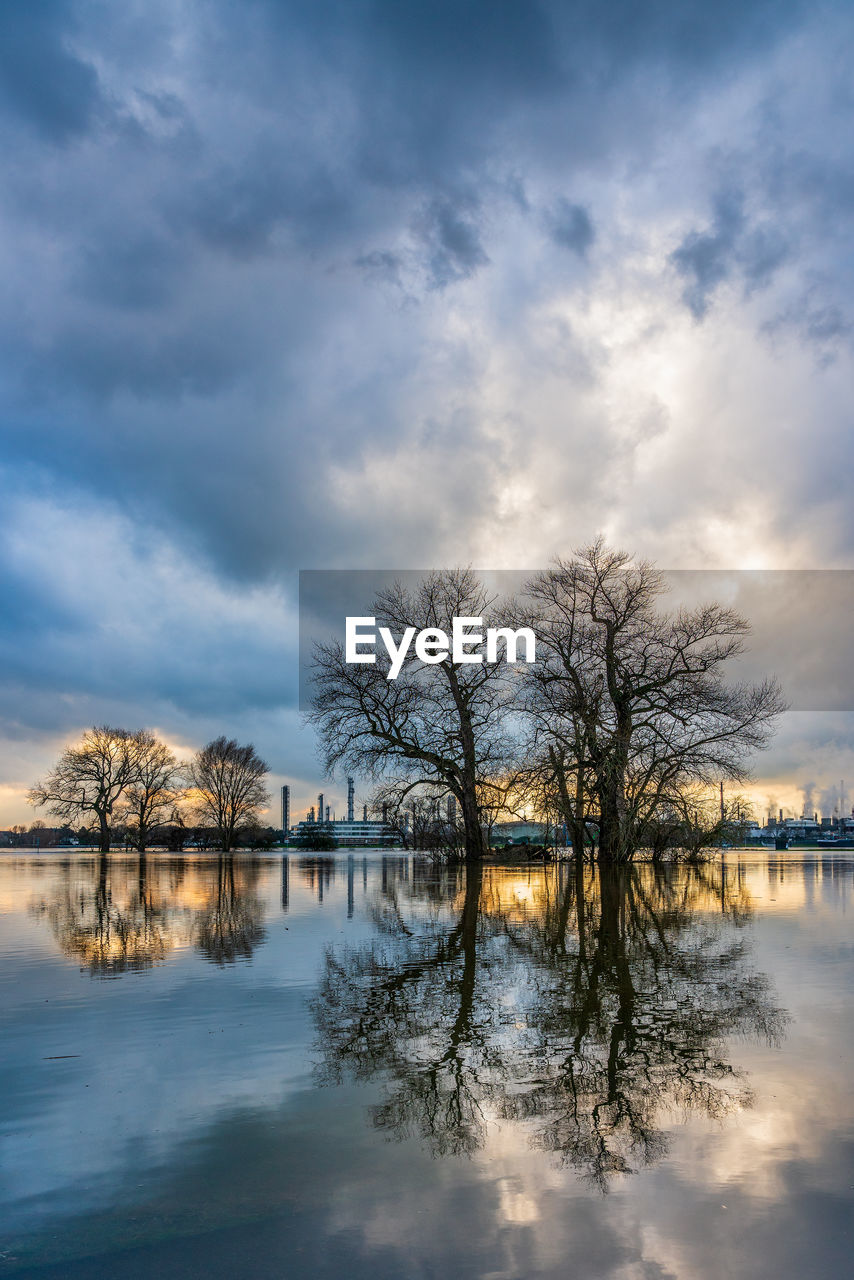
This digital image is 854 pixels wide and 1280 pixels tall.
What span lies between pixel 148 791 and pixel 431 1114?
77.3 meters

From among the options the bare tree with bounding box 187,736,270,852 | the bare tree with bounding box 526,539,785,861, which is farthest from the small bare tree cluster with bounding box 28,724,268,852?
the bare tree with bounding box 526,539,785,861

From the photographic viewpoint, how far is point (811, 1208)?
307 cm

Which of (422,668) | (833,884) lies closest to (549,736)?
(422,668)

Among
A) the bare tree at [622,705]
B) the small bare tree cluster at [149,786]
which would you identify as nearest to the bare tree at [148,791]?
the small bare tree cluster at [149,786]

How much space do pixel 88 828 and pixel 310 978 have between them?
235 ft

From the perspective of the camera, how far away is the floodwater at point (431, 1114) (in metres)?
2.84

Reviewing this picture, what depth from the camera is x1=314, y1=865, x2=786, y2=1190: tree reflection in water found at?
3.93m

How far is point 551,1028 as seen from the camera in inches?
219

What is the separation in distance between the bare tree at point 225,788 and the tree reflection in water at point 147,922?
57558 millimetres

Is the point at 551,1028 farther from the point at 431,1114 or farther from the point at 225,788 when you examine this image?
the point at 225,788

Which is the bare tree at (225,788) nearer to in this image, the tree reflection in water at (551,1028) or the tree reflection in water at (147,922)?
the tree reflection in water at (147,922)

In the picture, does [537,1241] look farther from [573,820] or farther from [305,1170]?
[573,820]

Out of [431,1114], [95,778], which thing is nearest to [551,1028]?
[431,1114]

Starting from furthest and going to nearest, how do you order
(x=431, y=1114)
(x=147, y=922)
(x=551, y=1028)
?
(x=147, y=922) < (x=551, y=1028) < (x=431, y=1114)
